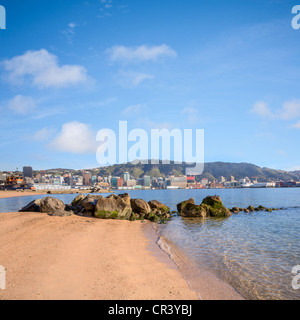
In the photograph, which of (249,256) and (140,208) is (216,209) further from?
(249,256)

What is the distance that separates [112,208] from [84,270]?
18892 millimetres

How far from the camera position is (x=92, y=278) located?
8.88 meters

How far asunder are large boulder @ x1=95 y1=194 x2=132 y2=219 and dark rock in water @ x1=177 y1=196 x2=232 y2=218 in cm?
928

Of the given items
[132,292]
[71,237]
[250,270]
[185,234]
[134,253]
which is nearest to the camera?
[132,292]

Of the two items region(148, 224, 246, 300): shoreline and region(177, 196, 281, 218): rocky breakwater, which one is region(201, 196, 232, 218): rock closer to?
region(177, 196, 281, 218): rocky breakwater

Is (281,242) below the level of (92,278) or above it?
below

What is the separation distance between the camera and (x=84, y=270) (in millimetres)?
9734

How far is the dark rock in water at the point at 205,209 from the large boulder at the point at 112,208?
365 inches

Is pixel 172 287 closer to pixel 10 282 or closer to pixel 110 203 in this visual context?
pixel 10 282

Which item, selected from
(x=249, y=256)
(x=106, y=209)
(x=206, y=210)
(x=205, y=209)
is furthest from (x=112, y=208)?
(x=249, y=256)

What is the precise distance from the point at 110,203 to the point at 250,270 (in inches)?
791

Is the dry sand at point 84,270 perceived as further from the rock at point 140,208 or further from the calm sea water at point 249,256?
the rock at point 140,208
